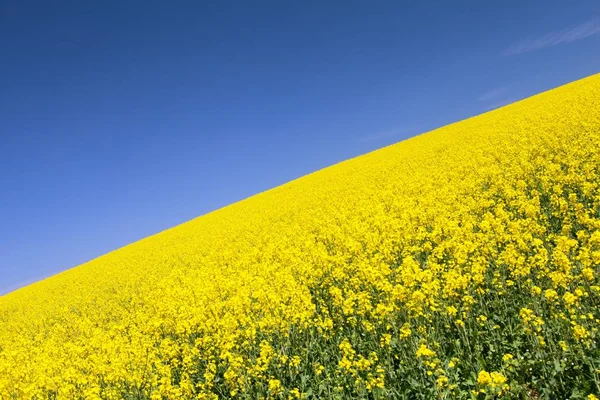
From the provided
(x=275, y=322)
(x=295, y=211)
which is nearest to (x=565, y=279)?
(x=275, y=322)

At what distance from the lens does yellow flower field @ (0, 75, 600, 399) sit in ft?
17.4

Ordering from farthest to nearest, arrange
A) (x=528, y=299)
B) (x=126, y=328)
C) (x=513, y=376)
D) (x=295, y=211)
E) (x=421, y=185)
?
1. (x=295, y=211)
2. (x=421, y=185)
3. (x=126, y=328)
4. (x=528, y=299)
5. (x=513, y=376)

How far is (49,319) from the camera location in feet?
62.1

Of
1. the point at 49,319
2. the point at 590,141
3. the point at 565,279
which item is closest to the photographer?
the point at 565,279

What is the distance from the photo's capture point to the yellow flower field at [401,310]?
5.32 metres

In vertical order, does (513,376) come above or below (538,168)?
below

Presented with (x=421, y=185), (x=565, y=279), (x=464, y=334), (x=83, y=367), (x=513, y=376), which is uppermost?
(x=421, y=185)

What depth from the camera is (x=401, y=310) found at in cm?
712

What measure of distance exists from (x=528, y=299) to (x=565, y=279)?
0.88 metres

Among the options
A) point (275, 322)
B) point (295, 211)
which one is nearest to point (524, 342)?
point (275, 322)

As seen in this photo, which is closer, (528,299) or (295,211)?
(528,299)

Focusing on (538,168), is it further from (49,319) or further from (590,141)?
(49,319)

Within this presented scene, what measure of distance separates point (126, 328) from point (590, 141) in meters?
16.8

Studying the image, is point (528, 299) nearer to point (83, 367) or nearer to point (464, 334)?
point (464, 334)
